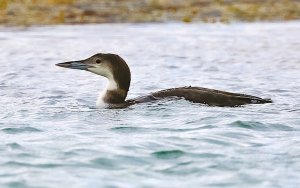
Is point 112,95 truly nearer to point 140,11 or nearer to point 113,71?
point 113,71

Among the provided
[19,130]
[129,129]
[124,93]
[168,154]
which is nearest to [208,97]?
[124,93]

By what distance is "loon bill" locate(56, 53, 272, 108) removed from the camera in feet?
39.8

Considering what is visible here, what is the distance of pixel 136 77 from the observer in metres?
16.7

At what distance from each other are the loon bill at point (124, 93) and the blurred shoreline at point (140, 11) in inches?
481

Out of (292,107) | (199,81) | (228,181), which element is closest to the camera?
(228,181)

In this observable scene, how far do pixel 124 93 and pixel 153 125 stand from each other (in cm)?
187

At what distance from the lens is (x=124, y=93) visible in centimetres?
1280

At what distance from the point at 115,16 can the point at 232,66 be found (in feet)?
28.4

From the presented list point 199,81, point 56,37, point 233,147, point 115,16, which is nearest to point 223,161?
point 233,147

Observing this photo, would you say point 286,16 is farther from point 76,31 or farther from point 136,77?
point 136,77

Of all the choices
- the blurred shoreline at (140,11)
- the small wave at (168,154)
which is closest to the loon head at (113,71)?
the small wave at (168,154)

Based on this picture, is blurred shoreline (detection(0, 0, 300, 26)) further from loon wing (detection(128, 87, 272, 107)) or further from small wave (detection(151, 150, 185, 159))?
small wave (detection(151, 150, 185, 159))

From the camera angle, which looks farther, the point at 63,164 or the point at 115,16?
the point at 115,16

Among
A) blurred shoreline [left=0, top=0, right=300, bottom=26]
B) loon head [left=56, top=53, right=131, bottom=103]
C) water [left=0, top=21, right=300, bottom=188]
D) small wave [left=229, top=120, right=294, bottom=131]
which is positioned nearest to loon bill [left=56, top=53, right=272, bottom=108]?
loon head [left=56, top=53, right=131, bottom=103]
